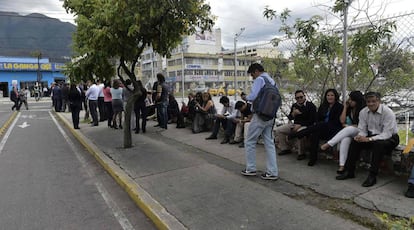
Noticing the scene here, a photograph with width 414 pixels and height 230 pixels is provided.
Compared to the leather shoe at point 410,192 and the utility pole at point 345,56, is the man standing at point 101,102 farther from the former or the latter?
Result: the leather shoe at point 410,192

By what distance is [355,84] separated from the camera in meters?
6.08

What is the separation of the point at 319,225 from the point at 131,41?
5.55 metres

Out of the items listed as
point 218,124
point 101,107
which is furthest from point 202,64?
point 218,124

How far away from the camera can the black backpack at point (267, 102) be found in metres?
Answer: 4.83

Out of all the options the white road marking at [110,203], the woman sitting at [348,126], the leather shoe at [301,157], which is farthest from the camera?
the leather shoe at [301,157]

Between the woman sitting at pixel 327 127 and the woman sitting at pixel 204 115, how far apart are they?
3602mm

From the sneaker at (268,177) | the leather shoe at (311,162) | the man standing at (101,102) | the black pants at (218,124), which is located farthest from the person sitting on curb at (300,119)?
the man standing at (101,102)

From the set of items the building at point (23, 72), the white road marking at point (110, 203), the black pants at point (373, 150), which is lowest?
the white road marking at point (110, 203)

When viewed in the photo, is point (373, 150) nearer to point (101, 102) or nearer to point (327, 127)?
point (327, 127)

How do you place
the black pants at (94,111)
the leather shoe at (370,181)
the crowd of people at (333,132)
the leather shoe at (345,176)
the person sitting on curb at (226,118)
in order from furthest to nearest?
the black pants at (94,111)
the person sitting on curb at (226,118)
the leather shoe at (345,176)
the crowd of people at (333,132)
the leather shoe at (370,181)

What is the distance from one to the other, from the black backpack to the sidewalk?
104 cm

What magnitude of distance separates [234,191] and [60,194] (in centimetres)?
273

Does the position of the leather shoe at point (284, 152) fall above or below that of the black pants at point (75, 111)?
below

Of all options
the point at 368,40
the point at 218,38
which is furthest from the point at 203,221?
the point at 218,38
